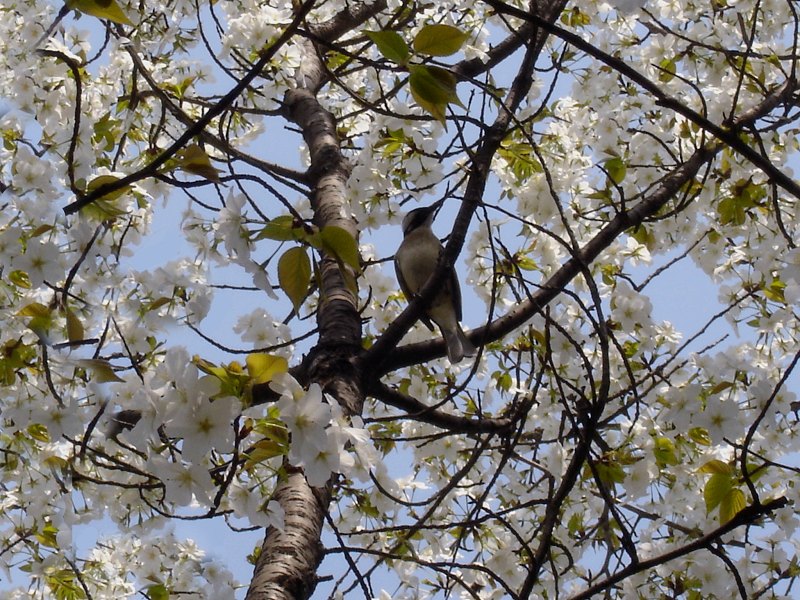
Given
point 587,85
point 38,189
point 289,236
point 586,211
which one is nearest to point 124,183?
point 289,236

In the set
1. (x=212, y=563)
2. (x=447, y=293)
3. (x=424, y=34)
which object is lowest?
(x=212, y=563)

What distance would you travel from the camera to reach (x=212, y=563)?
2.65 m

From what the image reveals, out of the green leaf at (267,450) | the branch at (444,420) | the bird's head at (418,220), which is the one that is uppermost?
the bird's head at (418,220)

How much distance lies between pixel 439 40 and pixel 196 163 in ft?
1.57

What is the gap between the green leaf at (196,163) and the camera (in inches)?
57.3

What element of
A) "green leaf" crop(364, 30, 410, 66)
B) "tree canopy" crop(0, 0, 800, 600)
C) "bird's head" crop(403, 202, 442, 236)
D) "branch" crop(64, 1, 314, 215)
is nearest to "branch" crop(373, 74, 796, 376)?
"tree canopy" crop(0, 0, 800, 600)

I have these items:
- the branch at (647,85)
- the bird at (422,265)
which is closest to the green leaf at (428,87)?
the branch at (647,85)

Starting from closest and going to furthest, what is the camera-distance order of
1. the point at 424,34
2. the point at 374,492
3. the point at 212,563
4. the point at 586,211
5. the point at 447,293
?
1. the point at 424,34
2. the point at 212,563
3. the point at 374,492
4. the point at 586,211
5. the point at 447,293

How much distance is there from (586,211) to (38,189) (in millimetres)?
2167

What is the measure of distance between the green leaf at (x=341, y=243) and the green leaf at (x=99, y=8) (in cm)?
47

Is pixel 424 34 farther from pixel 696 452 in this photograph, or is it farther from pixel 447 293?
pixel 447 293

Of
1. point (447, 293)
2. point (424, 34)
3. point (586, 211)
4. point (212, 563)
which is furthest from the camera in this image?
point (447, 293)

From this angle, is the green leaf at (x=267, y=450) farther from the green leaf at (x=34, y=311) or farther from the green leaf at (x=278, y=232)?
the green leaf at (x=34, y=311)

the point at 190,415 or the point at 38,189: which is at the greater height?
the point at 38,189
